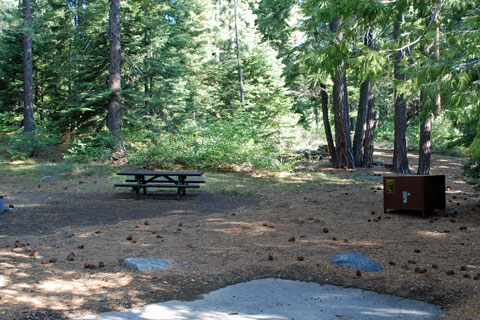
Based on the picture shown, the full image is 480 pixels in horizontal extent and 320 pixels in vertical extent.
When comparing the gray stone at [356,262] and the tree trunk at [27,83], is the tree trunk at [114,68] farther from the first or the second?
the gray stone at [356,262]

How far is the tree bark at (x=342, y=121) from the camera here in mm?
15781

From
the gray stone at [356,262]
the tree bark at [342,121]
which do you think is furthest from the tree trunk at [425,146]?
the gray stone at [356,262]

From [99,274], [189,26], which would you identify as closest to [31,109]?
[189,26]

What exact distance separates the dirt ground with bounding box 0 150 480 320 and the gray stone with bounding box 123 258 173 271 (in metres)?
0.10

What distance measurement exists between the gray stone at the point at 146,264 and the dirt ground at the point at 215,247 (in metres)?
0.10

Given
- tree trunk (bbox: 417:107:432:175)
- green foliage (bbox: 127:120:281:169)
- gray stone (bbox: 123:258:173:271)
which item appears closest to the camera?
gray stone (bbox: 123:258:173:271)

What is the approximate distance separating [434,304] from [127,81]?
1988 centimetres

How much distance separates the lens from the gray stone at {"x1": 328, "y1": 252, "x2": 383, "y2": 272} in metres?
4.89

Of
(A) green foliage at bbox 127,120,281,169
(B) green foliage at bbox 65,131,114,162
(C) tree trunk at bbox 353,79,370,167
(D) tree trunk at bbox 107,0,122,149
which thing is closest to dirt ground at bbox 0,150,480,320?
(A) green foliage at bbox 127,120,281,169

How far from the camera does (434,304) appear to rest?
12.6 feet

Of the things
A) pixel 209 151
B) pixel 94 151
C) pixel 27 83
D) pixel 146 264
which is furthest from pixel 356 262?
pixel 27 83

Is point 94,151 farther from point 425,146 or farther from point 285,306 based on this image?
point 285,306

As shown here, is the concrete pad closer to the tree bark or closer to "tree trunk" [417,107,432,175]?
"tree trunk" [417,107,432,175]

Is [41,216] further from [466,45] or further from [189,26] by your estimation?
[189,26]
